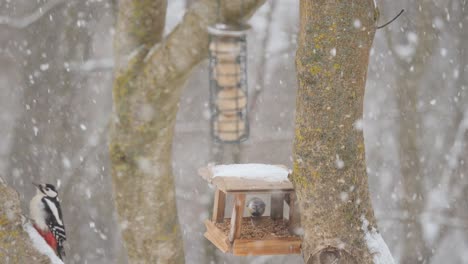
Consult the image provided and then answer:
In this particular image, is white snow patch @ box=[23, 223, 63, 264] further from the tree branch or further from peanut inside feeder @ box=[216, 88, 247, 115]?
peanut inside feeder @ box=[216, 88, 247, 115]

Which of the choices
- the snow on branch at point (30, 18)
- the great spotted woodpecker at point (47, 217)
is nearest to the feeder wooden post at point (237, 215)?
the great spotted woodpecker at point (47, 217)

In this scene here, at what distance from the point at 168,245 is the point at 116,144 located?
0.62 meters

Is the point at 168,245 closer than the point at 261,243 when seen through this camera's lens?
No

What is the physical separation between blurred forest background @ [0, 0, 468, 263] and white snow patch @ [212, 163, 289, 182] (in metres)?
2.80

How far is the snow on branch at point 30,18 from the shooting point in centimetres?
609

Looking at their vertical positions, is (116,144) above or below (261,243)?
above

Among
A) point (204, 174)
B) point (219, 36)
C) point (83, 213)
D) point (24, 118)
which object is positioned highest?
point (219, 36)

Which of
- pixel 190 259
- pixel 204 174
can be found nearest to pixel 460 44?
pixel 190 259

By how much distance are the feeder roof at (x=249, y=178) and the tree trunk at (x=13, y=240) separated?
889 mm

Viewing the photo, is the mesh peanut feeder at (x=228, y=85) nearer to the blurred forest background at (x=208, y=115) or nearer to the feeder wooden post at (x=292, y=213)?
the feeder wooden post at (x=292, y=213)

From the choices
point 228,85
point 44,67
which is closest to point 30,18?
point 44,67

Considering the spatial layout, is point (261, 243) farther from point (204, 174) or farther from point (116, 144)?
point (116, 144)

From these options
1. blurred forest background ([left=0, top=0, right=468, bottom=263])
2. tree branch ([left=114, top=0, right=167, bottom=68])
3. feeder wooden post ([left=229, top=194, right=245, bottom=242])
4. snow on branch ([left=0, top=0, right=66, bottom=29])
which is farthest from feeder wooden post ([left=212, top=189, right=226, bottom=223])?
snow on branch ([left=0, top=0, right=66, bottom=29])

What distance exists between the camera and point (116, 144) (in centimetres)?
332
